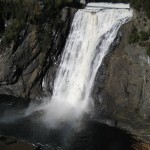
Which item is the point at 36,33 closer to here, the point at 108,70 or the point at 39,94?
the point at 39,94

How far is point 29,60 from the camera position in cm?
7194

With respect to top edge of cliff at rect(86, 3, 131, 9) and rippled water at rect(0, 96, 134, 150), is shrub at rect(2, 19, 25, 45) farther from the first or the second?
rippled water at rect(0, 96, 134, 150)

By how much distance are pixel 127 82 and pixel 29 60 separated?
18860mm

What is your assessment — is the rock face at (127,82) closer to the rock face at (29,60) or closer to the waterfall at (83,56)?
the waterfall at (83,56)

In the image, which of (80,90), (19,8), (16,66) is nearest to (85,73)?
(80,90)

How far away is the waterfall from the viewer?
6594cm

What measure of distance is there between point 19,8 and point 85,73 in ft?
56.6

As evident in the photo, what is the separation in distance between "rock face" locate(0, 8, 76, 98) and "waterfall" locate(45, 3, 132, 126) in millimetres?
1698

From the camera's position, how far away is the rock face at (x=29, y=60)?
7144 centimetres

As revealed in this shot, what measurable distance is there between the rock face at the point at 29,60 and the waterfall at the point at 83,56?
170 cm

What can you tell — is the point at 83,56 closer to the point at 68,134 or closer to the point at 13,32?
the point at 13,32

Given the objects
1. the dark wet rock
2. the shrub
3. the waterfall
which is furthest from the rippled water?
the shrub

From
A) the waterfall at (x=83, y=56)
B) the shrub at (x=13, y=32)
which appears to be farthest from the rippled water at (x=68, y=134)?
the shrub at (x=13, y=32)

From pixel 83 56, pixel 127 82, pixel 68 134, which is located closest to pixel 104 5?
pixel 83 56
